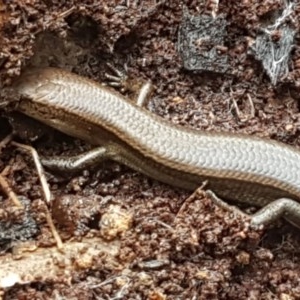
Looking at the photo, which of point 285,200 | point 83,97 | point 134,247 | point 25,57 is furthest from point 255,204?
point 25,57

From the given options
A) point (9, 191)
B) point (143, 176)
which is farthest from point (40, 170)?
point (143, 176)

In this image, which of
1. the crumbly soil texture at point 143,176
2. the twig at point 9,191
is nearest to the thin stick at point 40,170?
the crumbly soil texture at point 143,176

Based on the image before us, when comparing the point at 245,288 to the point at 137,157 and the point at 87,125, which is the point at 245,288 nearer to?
the point at 137,157

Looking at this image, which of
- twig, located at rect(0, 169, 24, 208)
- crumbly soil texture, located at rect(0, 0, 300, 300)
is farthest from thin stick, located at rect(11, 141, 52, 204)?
twig, located at rect(0, 169, 24, 208)

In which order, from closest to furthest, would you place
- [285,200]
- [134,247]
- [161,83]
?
[134,247] < [285,200] < [161,83]

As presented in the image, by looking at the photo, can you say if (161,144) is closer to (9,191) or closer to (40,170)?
(40,170)

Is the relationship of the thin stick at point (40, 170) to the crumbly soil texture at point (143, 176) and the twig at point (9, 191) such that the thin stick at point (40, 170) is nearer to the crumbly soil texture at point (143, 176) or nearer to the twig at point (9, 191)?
the crumbly soil texture at point (143, 176)
